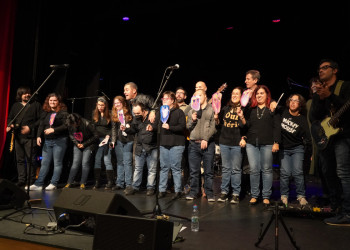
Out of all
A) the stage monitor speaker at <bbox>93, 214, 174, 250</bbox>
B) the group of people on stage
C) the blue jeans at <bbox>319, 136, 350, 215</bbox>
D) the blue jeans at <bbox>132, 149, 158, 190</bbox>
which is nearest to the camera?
the stage monitor speaker at <bbox>93, 214, 174, 250</bbox>

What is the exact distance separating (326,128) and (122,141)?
11.9ft

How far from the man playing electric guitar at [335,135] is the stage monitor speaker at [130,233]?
2.44 meters

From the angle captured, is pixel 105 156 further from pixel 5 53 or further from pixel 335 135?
pixel 335 135

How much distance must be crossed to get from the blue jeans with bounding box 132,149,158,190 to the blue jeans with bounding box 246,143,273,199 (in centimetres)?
173

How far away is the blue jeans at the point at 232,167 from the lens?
16.8ft

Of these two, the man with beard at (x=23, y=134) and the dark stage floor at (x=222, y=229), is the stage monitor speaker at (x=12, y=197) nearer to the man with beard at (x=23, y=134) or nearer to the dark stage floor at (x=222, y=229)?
the dark stage floor at (x=222, y=229)

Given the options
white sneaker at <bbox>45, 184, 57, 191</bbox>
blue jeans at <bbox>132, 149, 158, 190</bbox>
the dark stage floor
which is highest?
blue jeans at <bbox>132, 149, 158, 190</bbox>

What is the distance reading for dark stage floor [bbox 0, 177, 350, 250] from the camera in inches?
119

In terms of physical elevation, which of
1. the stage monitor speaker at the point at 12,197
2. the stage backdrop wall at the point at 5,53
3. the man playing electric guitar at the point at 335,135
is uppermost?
the stage backdrop wall at the point at 5,53

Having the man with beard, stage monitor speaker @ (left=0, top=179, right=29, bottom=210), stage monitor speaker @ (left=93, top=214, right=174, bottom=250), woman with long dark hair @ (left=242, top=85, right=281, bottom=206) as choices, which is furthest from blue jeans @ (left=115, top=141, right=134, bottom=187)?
stage monitor speaker @ (left=93, top=214, right=174, bottom=250)

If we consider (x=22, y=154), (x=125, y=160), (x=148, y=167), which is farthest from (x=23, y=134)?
(x=148, y=167)

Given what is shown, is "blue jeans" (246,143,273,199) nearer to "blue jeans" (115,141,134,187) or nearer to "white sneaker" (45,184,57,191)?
"blue jeans" (115,141,134,187)

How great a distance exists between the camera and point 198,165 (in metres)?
5.39

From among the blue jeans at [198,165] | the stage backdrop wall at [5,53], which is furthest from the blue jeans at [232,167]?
the stage backdrop wall at [5,53]
